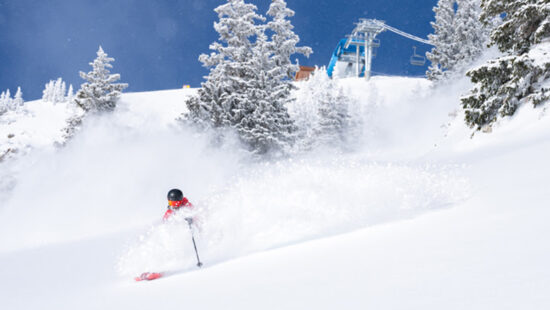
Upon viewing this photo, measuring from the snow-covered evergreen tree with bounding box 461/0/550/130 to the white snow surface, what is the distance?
603 mm

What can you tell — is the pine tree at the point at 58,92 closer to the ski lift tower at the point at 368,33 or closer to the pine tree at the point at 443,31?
the ski lift tower at the point at 368,33

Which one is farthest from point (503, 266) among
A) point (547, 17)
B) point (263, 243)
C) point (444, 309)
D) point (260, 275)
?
point (547, 17)

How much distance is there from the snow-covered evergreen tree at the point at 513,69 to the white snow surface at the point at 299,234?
0.60 meters

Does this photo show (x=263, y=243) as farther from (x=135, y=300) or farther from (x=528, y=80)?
(x=528, y=80)

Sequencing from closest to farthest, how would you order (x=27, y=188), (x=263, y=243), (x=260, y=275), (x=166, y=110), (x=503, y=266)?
(x=503, y=266) < (x=260, y=275) < (x=263, y=243) < (x=27, y=188) < (x=166, y=110)

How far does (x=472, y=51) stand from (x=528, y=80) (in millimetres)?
21993

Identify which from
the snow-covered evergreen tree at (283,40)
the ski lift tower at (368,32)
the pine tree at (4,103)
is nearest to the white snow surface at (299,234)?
the snow-covered evergreen tree at (283,40)

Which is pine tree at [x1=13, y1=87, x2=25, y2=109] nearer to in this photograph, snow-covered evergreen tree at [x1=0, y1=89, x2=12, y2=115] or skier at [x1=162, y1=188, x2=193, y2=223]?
snow-covered evergreen tree at [x1=0, y1=89, x2=12, y2=115]

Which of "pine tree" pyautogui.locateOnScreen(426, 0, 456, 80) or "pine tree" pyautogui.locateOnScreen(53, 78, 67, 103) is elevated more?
"pine tree" pyautogui.locateOnScreen(53, 78, 67, 103)

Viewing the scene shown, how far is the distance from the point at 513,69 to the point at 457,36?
23085 mm

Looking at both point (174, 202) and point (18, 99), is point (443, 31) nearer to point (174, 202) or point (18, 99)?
point (174, 202)

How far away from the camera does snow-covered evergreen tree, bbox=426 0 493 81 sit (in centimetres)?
3053

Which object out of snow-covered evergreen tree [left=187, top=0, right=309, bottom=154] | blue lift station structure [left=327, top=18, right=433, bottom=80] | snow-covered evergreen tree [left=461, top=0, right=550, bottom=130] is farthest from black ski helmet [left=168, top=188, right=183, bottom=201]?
blue lift station structure [left=327, top=18, right=433, bottom=80]

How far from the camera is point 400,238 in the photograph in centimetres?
401
